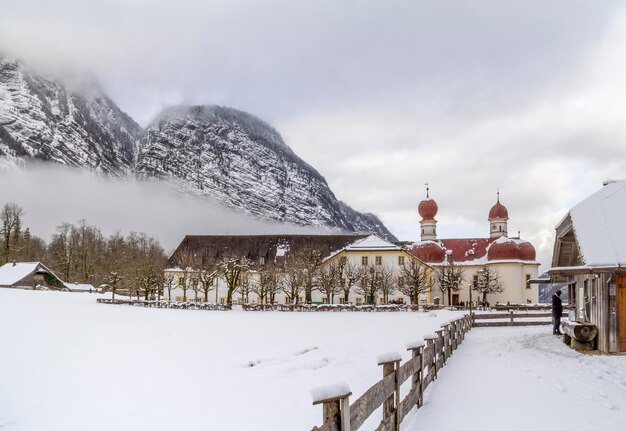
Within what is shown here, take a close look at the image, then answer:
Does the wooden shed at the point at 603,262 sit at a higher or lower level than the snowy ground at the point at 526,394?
higher

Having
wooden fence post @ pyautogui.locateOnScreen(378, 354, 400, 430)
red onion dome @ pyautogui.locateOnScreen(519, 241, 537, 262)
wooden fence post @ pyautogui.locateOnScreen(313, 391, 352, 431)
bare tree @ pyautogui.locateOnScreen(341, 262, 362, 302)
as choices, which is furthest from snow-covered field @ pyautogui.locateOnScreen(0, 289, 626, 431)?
red onion dome @ pyautogui.locateOnScreen(519, 241, 537, 262)

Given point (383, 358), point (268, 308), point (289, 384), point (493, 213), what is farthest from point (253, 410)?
point (493, 213)

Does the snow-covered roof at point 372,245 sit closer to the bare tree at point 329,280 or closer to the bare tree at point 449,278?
the bare tree at point 329,280

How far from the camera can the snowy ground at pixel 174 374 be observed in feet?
36.2

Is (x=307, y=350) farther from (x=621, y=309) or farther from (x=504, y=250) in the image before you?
(x=504, y=250)

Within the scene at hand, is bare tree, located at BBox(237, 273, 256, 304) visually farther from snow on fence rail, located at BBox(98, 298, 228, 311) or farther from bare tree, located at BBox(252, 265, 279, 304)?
snow on fence rail, located at BBox(98, 298, 228, 311)

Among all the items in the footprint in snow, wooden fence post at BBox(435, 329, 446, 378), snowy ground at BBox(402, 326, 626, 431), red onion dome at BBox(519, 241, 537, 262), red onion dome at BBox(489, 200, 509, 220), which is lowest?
the footprint in snow

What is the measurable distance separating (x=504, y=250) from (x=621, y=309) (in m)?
52.3

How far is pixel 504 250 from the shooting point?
2645 inches

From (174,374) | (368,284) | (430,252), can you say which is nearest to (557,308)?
(174,374)

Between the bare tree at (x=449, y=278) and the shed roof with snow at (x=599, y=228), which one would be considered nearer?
the shed roof with snow at (x=599, y=228)

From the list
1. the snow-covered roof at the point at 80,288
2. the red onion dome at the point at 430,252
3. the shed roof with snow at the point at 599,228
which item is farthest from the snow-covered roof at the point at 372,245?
the shed roof with snow at the point at 599,228

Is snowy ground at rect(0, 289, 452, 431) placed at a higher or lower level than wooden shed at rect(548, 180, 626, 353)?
lower

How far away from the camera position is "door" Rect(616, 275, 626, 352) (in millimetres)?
16656
